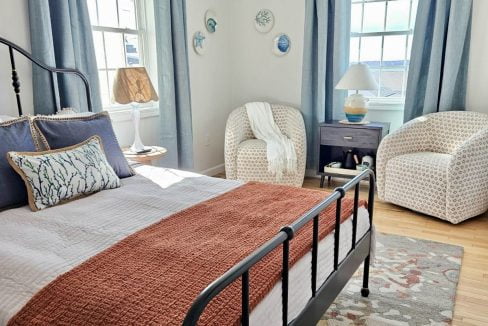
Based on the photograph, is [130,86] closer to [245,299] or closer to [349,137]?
[349,137]

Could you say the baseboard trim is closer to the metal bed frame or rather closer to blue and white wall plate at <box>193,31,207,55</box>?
blue and white wall plate at <box>193,31,207,55</box>

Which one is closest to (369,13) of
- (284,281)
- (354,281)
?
(354,281)

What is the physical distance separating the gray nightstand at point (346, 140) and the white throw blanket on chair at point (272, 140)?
38 cm

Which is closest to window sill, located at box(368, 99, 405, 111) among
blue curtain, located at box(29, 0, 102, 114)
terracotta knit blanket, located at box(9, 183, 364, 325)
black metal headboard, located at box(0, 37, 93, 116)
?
terracotta knit blanket, located at box(9, 183, 364, 325)

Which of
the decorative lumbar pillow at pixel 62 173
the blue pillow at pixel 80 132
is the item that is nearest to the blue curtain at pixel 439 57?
the blue pillow at pixel 80 132

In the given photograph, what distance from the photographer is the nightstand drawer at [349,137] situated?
3.62m

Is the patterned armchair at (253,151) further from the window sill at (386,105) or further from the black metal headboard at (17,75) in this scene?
the black metal headboard at (17,75)

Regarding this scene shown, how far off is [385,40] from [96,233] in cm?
350

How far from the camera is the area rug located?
1930 millimetres

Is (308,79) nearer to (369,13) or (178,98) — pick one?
(369,13)

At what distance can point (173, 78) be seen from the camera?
3.62 metres

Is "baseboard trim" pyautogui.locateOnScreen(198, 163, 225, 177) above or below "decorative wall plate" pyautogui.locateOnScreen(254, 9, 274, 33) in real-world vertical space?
below

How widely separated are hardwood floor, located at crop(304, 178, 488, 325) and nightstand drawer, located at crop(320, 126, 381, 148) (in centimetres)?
55

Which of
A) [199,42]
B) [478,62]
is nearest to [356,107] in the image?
[478,62]
